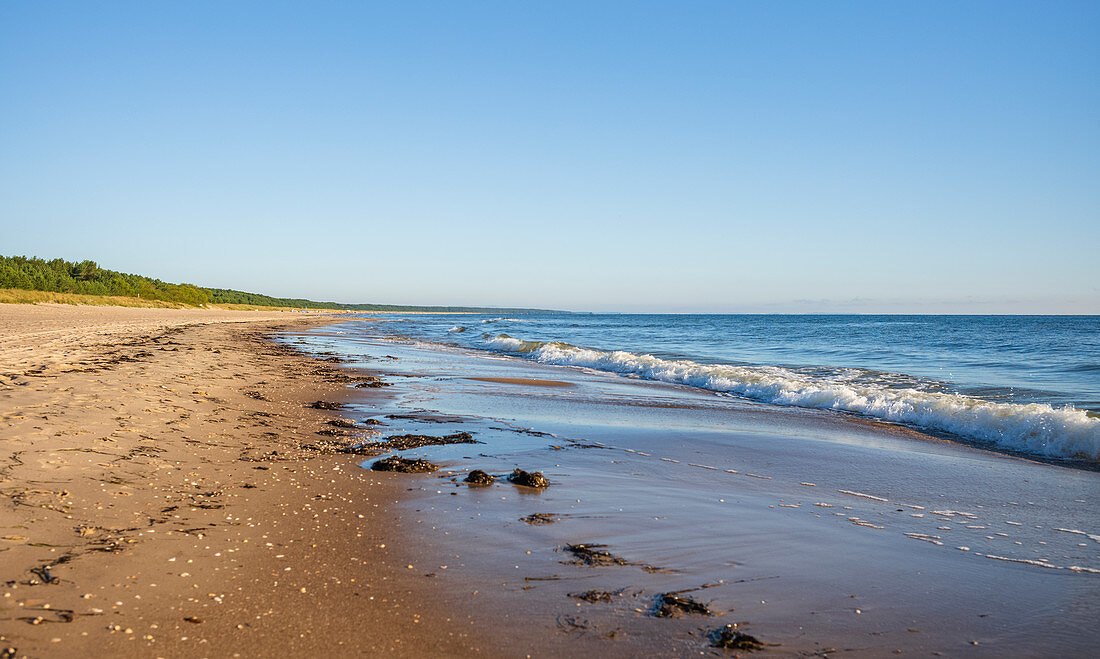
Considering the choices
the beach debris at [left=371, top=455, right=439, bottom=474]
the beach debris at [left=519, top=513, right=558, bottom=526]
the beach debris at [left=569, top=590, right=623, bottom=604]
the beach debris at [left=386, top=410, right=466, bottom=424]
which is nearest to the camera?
the beach debris at [left=569, top=590, right=623, bottom=604]

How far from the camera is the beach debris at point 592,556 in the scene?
13.6 feet

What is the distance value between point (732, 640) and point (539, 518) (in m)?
2.12

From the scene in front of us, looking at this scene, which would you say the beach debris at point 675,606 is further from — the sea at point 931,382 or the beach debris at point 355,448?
the sea at point 931,382

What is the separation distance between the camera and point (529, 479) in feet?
19.8

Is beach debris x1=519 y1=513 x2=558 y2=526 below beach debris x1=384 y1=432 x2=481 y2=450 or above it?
above

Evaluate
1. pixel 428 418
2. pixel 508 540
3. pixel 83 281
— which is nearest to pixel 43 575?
pixel 508 540

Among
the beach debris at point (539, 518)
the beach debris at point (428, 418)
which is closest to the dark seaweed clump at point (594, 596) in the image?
the beach debris at point (539, 518)

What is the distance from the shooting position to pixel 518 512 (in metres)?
5.20

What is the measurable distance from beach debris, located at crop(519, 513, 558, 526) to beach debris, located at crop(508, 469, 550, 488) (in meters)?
0.82

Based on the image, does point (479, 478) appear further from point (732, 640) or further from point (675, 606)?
point (732, 640)

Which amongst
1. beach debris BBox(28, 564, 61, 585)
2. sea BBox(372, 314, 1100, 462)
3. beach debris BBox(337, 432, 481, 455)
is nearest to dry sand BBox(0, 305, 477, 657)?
beach debris BBox(28, 564, 61, 585)

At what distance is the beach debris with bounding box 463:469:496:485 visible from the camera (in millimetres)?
6055

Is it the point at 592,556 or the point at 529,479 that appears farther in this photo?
the point at 529,479

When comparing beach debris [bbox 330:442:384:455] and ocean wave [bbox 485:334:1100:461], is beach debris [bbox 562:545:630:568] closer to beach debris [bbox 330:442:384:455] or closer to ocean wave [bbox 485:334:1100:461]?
beach debris [bbox 330:442:384:455]
